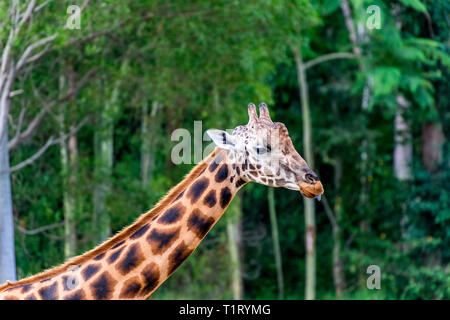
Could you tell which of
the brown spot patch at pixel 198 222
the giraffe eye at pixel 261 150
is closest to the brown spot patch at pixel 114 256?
the brown spot patch at pixel 198 222

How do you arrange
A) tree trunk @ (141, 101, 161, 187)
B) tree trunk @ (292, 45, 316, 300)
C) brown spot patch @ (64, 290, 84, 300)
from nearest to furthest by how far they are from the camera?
1. brown spot patch @ (64, 290, 84, 300)
2. tree trunk @ (141, 101, 161, 187)
3. tree trunk @ (292, 45, 316, 300)

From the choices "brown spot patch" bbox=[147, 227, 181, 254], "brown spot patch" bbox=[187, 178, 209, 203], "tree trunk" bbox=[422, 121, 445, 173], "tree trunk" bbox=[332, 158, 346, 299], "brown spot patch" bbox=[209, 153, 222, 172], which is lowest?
"tree trunk" bbox=[332, 158, 346, 299]

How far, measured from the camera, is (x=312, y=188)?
5465 millimetres

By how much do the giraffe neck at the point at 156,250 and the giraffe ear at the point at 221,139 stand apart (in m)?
0.18

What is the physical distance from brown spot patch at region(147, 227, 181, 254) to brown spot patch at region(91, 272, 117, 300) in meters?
0.37

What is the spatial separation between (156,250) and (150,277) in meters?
0.19

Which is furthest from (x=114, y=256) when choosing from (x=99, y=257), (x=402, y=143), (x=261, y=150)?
(x=402, y=143)

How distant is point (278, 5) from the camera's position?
13.6 meters

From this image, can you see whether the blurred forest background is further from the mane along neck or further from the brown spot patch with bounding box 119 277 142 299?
the brown spot patch with bounding box 119 277 142 299

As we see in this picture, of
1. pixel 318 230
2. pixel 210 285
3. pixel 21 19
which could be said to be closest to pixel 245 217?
pixel 318 230

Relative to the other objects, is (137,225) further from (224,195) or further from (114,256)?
(224,195)

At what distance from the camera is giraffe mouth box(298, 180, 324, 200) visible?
17.9 feet

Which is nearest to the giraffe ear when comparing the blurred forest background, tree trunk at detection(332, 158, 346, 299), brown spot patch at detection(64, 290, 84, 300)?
brown spot patch at detection(64, 290, 84, 300)
